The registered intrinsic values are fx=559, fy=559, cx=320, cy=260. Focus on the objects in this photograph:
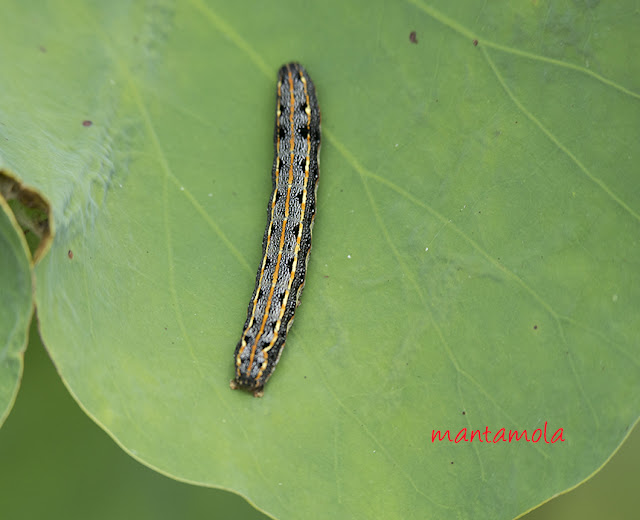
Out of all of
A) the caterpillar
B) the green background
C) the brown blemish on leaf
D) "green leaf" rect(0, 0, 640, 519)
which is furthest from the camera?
the green background

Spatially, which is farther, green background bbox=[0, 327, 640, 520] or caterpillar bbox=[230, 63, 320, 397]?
green background bbox=[0, 327, 640, 520]
